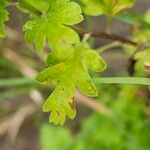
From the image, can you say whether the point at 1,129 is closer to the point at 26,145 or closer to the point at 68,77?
the point at 26,145

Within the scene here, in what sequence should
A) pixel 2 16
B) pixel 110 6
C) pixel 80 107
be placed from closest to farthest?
pixel 2 16
pixel 110 6
pixel 80 107

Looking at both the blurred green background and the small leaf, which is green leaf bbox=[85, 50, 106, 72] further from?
the blurred green background

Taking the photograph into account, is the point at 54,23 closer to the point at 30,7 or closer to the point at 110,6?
the point at 30,7

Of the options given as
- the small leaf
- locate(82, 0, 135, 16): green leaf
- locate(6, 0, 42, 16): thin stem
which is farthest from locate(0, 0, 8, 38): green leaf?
locate(82, 0, 135, 16): green leaf

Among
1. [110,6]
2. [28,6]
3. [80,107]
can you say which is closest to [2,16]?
[28,6]

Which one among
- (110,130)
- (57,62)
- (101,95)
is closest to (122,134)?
(110,130)

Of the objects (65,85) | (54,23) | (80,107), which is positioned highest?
(54,23)
